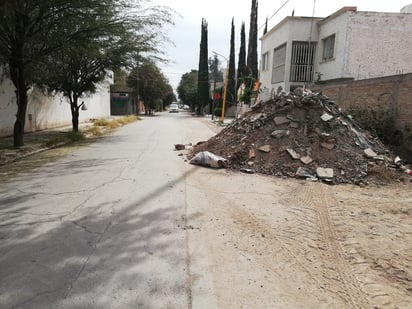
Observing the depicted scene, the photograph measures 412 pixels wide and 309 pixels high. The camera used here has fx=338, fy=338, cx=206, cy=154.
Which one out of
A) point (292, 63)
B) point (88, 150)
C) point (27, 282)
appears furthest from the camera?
point (292, 63)

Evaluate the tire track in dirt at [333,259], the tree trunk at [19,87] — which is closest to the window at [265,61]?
the tree trunk at [19,87]

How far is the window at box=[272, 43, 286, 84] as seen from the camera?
2357cm

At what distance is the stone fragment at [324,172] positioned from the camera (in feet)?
27.5

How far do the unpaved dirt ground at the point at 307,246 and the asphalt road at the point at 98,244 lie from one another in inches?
13.5

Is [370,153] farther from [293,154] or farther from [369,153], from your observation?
[293,154]

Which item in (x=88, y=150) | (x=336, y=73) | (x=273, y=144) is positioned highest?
(x=336, y=73)

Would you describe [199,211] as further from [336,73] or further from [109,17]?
[336,73]

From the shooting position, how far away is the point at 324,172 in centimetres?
855

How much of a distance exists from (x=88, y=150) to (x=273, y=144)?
716cm

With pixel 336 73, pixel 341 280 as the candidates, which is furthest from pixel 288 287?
pixel 336 73

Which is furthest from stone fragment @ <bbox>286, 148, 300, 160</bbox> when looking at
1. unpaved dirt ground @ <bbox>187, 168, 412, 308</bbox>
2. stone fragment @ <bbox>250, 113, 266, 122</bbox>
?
stone fragment @ <bbox>250, 113, 266, 122</bbox>

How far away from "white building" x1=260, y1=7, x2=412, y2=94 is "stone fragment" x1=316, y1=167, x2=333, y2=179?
12.6 metres

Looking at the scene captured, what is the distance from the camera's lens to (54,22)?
10.8 m

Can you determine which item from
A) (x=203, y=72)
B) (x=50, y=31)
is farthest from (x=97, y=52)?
(x=203, y=72)
